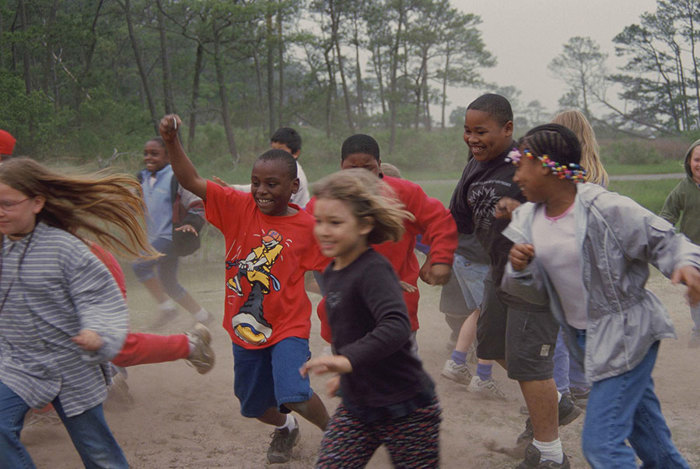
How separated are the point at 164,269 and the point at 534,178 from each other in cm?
460

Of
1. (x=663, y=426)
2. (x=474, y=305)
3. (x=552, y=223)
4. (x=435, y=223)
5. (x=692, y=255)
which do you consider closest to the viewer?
(x=692, y=255)

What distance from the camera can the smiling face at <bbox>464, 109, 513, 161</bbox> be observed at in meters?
3.90

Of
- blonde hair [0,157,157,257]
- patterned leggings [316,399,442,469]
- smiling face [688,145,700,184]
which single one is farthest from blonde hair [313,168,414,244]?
smiling face [688,145,700,184]

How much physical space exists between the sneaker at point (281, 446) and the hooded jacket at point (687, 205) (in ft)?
13.6

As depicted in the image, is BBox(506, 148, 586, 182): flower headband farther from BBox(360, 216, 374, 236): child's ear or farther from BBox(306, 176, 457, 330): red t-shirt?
BBox(306, 176, 457, 330): red t-shirt

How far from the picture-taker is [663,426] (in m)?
2.85

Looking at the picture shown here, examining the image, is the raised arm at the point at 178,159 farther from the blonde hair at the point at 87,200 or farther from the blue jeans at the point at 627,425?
the blue jeans at the point at 627,425

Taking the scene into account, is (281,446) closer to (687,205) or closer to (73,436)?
(73,436)

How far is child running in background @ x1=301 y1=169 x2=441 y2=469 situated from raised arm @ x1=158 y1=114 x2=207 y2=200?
3.85 ft

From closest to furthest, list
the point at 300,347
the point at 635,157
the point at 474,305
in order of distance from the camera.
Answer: the point at 300,347 < the point at 474,305 < the point at 635,157

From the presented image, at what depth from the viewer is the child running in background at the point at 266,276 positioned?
11.9 feet

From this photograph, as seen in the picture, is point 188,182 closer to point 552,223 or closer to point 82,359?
point 82,359

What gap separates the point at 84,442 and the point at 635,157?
25825mm

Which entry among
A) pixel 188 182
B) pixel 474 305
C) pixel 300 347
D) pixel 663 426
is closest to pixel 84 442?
pixel 300 347
